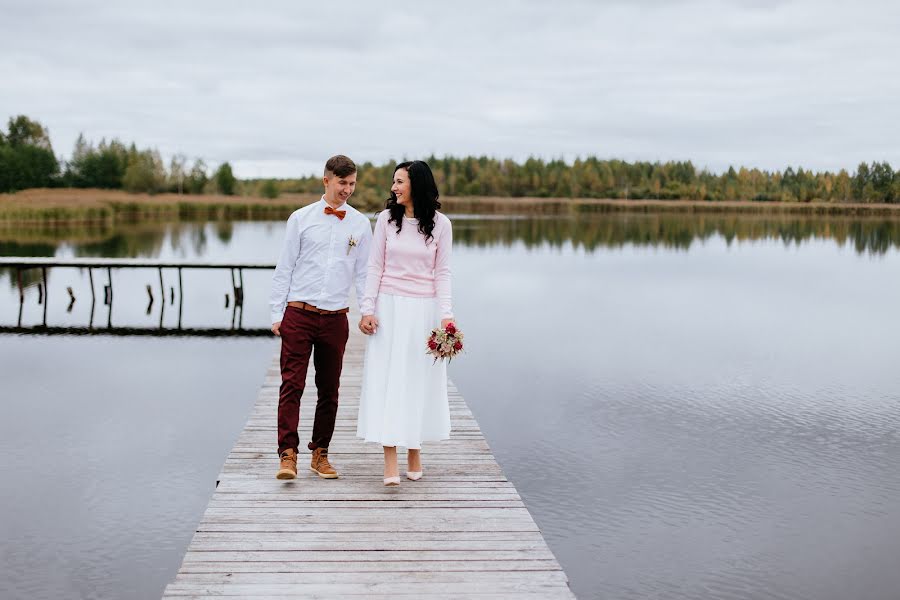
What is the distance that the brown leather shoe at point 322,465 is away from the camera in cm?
514

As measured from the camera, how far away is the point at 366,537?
13.8 feet

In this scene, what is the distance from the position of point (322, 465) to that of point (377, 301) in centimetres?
117

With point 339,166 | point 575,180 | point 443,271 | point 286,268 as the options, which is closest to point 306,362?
point 286,268

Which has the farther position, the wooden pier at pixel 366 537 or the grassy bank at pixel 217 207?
the grassy bank at pixel 217 207

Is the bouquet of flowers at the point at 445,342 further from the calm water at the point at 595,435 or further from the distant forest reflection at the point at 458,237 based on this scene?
the distant forest reflection at the point at 458,237

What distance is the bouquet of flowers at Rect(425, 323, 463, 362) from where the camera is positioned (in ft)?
15.1

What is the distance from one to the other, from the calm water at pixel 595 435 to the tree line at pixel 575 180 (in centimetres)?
6891

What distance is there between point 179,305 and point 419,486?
16863 millimetres

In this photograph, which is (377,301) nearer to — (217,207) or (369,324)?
(369,324)

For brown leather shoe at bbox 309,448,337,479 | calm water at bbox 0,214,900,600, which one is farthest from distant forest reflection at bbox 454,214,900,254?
brown leather shoe at bbox 309,448,337,479

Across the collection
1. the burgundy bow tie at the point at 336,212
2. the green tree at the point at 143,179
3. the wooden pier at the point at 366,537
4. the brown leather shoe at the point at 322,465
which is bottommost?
the wooden pier at the point at 366,537

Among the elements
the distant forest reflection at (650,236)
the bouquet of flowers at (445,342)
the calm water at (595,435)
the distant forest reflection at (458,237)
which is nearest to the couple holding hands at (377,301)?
the bouquet of flowers at (445,342)

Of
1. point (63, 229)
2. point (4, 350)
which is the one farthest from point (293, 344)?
point (63, 229)

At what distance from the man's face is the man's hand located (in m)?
0.70
